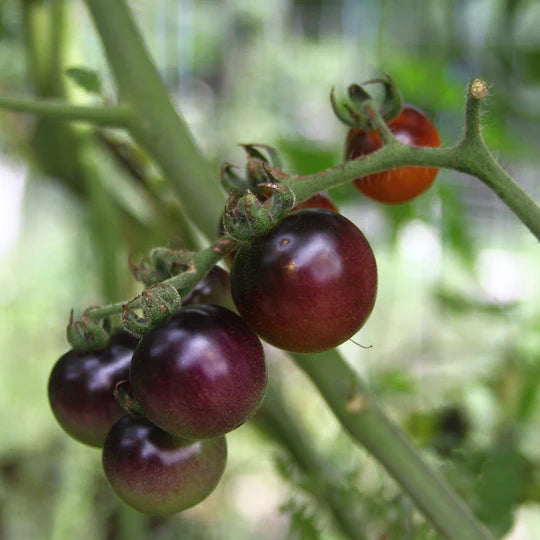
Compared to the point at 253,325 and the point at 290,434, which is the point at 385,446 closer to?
the point at 253,325

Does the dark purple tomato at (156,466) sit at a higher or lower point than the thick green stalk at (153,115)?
lower

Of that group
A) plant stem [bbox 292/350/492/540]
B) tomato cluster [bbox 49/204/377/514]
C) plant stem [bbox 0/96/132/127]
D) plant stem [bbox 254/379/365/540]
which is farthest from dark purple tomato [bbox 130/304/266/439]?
plant stem [bbox 254/379/365/540]

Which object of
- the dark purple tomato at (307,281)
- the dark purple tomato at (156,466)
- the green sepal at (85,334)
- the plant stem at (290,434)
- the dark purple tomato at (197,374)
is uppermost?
the dark purple tomato at (307,281)

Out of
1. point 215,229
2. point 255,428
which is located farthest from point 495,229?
point 215,229

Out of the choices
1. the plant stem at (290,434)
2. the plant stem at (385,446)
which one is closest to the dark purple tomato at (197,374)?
the plant stem at (385,446)

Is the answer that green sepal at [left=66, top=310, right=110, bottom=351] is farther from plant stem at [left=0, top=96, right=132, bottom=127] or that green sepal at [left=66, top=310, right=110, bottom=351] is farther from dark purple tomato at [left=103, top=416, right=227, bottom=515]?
plant stem at [left=0, top=96, right=132, bottom=127]

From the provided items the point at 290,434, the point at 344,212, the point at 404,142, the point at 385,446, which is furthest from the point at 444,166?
the point at 344,212

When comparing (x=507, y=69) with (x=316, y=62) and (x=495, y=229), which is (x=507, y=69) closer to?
(x=316, y=62)

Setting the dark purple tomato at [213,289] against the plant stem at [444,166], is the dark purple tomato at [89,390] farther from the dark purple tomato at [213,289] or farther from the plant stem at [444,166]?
the plant stem at [444,166]
